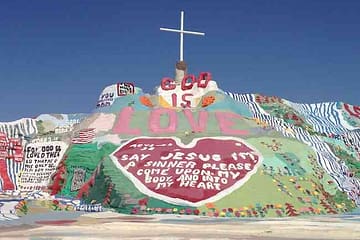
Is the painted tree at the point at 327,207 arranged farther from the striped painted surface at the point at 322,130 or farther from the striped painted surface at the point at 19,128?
the striped painted surface at the point at 19,128

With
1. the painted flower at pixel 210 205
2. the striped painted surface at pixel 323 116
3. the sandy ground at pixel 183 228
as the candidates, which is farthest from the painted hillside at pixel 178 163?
the striped painted surface at pixel 323 116

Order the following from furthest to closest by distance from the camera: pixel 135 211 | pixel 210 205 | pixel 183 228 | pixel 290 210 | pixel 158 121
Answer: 1. pixel 158 121
2. pixel 290 210
3. pixel 135 211
4. pixel 210 205
5. pixel 183 228

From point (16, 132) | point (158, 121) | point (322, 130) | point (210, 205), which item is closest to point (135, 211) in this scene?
point (210, 205)

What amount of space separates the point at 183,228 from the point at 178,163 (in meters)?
9.19

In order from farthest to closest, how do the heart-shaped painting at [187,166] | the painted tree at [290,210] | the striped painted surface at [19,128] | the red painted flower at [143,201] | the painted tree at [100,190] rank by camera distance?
the striped painted surface at [19,128]
the painted tree at [100,190]
the heart-shaped painting at [187,166]
the red painted flower at [143,201]
the painted tree at [290,210]

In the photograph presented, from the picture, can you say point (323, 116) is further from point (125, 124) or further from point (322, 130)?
point (125, 124)

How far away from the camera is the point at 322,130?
54.9 metres

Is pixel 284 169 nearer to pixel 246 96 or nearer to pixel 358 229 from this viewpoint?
pixel 358 229

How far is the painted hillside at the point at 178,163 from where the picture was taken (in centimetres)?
3059

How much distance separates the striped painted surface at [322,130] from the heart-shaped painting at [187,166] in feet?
26.8

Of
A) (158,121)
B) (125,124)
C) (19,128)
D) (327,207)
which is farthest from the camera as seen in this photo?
(19,128)

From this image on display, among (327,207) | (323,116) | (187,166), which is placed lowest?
(327,207)

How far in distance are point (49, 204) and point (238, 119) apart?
41.5 ft

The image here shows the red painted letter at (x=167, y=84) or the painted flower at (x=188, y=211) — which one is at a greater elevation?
the red painted letter at (x=167, y=84)
